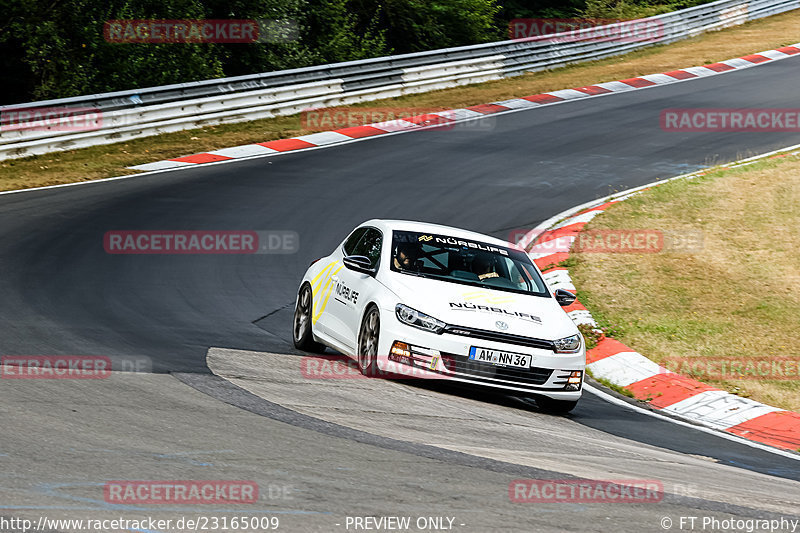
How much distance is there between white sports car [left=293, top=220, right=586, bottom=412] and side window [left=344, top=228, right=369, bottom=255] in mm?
56

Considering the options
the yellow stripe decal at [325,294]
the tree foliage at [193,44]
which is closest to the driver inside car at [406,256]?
the yellow stripe decal at [325,294]

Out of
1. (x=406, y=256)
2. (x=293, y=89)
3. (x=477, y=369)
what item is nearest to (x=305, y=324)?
(x=406, y=256)

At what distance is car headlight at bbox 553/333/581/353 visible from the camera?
9.38 metres

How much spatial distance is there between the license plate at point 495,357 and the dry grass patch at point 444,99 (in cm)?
1102

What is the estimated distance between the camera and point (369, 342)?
959 centimetres

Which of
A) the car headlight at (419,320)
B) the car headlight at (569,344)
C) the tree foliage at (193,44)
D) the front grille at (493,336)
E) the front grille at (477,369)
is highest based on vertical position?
the tree foliage at (193,44)

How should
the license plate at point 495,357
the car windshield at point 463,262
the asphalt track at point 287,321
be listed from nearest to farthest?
1. the asphalt track at point 287,321
2. the license plate at point 495,357
3. the car windshield at point 463,262

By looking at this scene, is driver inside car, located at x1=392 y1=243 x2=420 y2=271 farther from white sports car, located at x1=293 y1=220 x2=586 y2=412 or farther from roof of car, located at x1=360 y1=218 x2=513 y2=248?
roof of car, located at x1=360 y1=218 x2=513 y2=248

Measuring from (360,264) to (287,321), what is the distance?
235cm

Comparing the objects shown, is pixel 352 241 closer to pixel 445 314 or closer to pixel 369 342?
pixel 369 342

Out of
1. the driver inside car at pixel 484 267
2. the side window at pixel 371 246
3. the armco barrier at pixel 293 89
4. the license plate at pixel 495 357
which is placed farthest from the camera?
the armco barrier at pixel 293 89

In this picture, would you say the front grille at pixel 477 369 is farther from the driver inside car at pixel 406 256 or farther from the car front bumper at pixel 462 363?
the driver inside car at pixel 406 256

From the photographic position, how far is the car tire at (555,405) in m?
9.41

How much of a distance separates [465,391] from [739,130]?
16.1 metres
